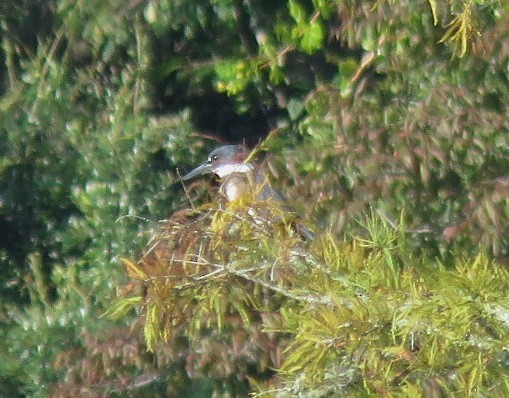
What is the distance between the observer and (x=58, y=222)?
4914mm

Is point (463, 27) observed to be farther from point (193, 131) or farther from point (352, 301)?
point (193, 131)

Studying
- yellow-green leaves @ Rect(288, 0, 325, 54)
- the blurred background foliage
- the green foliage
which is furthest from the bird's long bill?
A: the green foliage

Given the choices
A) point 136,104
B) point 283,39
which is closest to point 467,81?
point 283,39

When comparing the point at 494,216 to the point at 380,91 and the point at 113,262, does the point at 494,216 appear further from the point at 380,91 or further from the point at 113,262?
the point at 113,262

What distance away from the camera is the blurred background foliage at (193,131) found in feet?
11.1

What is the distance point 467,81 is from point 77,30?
5.27ft

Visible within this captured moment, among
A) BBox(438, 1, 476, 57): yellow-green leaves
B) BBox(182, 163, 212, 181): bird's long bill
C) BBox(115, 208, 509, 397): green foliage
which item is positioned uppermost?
BBox(438, 1, 476, 57): yellow-green leaves

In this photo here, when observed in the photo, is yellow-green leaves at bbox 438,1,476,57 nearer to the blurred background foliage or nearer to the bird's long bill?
the blurred background foliage

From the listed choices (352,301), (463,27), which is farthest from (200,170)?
(352,301)

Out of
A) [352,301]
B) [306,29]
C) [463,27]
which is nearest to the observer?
[352,301]

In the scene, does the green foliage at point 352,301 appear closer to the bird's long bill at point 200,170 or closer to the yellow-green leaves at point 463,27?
the yellow-green leaves at point 463,27

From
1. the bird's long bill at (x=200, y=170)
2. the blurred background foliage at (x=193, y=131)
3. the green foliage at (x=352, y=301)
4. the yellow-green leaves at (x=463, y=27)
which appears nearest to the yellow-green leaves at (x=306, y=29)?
the blurred background foliage at (x=193, y=131)

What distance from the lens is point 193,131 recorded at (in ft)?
14.9

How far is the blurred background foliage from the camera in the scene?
3.37 m
